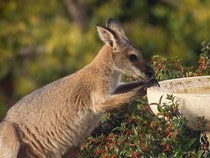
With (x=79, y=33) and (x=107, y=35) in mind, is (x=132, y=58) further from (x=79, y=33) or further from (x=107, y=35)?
→ (x=79, y=33)

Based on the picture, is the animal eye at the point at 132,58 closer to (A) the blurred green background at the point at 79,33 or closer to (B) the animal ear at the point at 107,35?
(B) the animal ear at the point at 107,35

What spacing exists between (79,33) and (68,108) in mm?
11966

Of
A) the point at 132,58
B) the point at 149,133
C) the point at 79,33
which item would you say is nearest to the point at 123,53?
the point at 132,58

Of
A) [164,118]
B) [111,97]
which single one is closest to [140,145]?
[164,118]

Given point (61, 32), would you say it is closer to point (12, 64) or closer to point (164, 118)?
point (12, 64)

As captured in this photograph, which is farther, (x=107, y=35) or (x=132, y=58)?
(x=132, y=58)

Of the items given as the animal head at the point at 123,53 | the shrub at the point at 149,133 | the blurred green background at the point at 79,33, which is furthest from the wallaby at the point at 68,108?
the blurred green background at the point at 79,33

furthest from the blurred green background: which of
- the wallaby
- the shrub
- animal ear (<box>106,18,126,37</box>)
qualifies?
the shrub

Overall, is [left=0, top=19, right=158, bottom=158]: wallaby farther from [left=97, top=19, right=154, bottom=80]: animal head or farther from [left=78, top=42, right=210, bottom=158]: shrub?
[left=78, top=42, right=210, bottom=158]: shrub

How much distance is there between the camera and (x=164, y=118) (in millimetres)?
7523

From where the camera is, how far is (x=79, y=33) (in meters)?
20.9

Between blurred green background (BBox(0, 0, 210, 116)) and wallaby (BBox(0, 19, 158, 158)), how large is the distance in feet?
32.7

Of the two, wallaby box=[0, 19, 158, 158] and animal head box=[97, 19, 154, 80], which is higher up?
animal head box=[97, 19, 154, 80]

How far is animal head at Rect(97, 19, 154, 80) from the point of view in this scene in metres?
8.86
